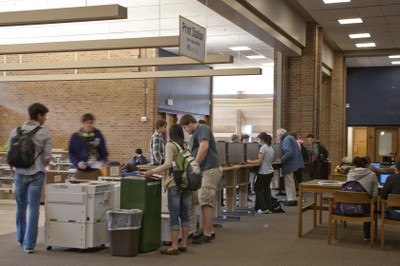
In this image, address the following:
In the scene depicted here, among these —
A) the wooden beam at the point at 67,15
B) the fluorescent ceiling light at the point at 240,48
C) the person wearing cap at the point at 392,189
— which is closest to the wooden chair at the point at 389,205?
the person wearing cap at the point at 392,189

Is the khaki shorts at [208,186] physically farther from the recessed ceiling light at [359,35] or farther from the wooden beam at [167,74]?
the recessed ceiling light at [359,35]

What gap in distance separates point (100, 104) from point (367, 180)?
Answer: 37.0 feet

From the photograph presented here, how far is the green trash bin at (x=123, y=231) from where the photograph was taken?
5938 millimetres

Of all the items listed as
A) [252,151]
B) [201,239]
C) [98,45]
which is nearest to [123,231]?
[201,239]

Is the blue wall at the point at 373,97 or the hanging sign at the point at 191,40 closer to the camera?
the hanging sign at the point at 191,40

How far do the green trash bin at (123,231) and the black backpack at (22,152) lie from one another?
3.37 ft

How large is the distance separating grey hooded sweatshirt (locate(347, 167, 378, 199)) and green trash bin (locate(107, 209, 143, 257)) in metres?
2.85

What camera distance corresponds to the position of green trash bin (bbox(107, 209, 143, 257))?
594cm

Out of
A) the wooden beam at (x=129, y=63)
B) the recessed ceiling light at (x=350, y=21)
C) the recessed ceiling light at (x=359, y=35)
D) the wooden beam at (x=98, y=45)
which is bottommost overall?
the wooden beam at (x=129, y=63)

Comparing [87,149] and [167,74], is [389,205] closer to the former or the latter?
[87,149]

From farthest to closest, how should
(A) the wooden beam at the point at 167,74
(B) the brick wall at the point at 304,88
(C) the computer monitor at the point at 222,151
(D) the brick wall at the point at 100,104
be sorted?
(D) the brick wall at the point at 100,104 → (B) the brick wall at the point at 304,88 → (A) the wooden beam at the point at 167,74 → (C) the computer monitor at the point at 222,151

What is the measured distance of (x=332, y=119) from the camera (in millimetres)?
18500

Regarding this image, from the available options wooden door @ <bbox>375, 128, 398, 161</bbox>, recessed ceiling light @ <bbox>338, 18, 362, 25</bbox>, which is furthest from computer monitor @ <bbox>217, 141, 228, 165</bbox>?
wooden door @ <bbox>375, 128, 398, 161</bbox>

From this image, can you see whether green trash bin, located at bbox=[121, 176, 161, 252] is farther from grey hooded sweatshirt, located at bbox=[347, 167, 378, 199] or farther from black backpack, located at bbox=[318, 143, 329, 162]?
black backpack, located at bbox=[318, 143, 329, 162]
